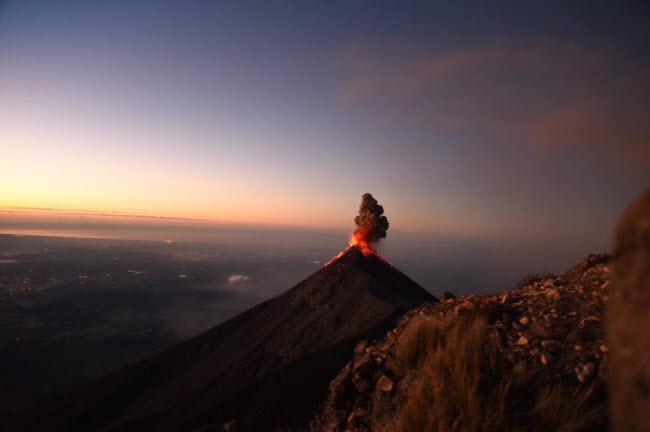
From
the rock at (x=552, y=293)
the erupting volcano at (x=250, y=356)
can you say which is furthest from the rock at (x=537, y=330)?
the erupting volcano at (x=250, y=356)

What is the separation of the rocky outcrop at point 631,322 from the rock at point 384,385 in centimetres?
422

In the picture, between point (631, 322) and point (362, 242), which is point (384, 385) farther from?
point (362, 242)

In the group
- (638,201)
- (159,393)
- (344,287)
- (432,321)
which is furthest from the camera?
(344,287)

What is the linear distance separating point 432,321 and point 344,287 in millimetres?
38622

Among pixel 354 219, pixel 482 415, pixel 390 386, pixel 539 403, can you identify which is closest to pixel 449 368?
pixel 482 415

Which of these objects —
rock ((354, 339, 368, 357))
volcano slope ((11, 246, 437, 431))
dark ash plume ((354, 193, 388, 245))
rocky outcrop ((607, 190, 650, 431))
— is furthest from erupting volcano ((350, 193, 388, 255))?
rocky outcrop ((607, 190, 650, 431))

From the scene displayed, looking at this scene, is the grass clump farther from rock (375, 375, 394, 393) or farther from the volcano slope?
the volcano slope

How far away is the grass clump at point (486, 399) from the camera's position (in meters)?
3.15

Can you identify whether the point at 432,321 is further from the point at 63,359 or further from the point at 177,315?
the point at 177,315

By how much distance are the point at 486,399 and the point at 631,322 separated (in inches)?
121

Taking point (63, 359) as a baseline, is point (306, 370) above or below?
above

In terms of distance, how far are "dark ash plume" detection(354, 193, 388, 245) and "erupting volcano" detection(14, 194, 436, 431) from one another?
4.01 metres

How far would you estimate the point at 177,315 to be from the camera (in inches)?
6565

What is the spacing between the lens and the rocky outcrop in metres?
1.12
